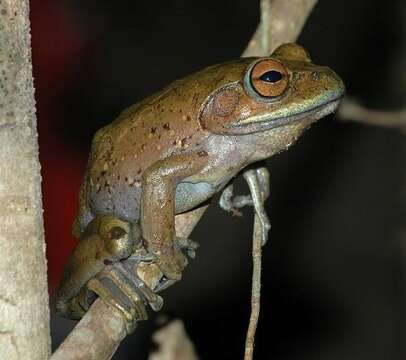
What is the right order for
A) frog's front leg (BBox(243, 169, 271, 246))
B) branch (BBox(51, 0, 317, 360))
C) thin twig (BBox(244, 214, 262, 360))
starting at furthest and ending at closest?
frog's front leg (BBox(243, 169, 271, 246)) → thin twig (BBox(244, 214, 262, 360)) → branch (BBox(51, 0, 317, 360))

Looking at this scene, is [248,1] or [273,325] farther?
[248,1]

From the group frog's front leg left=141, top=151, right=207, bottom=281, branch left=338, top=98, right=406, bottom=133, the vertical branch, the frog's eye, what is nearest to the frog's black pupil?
the frog's eye

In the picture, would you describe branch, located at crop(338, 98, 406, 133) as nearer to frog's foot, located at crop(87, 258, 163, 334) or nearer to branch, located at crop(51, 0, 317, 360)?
branch, located at crop(51, 0, 317, 360)

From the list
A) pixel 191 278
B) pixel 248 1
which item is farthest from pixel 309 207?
pixel 248 1

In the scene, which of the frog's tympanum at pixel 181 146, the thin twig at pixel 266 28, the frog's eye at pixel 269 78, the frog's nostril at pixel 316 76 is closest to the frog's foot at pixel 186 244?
the frog's tympanum at pixel 181 146

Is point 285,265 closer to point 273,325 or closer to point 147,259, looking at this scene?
point 273,325

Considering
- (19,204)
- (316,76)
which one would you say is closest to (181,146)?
(316,76)

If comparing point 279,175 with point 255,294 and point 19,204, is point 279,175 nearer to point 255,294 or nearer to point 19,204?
point 255,294
